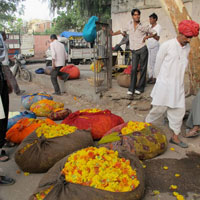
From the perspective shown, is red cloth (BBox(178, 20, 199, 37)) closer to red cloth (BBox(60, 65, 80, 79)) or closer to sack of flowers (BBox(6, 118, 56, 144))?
sack of flowers (BBox(6, 118, 56, 144))

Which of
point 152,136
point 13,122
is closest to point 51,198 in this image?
point 152,136

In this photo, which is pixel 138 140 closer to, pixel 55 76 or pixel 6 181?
pixel 6 181

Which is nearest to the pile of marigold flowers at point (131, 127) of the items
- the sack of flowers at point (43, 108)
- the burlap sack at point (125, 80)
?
the sack of flowers at point (43, 108)

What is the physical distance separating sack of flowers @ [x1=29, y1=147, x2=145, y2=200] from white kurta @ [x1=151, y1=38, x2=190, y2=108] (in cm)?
156

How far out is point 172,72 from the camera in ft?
12.8

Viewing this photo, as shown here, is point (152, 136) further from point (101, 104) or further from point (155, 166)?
point (101, 104)

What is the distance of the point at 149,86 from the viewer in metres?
6.98

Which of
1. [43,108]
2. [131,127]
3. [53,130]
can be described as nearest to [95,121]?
[131,127]

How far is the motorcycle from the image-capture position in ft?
35.9

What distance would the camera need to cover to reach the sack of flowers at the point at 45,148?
10.9 ft

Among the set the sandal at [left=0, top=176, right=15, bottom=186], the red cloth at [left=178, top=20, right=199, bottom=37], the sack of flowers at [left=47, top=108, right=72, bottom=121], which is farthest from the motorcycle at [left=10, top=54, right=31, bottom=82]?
the red cloth at [left=178, top=20, right=199, bottom=37]

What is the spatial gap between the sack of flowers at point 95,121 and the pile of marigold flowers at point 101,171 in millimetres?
1565

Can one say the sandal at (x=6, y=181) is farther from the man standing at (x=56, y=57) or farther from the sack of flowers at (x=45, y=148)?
the man standing at (x=56, y=57)

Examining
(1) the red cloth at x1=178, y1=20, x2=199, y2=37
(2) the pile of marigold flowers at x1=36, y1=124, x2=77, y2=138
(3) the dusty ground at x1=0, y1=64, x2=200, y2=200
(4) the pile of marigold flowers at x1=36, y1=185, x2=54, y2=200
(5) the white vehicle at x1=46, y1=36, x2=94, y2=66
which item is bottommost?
(3) the dusty ground at x1=0, y1=64, x2=200, y2=200
